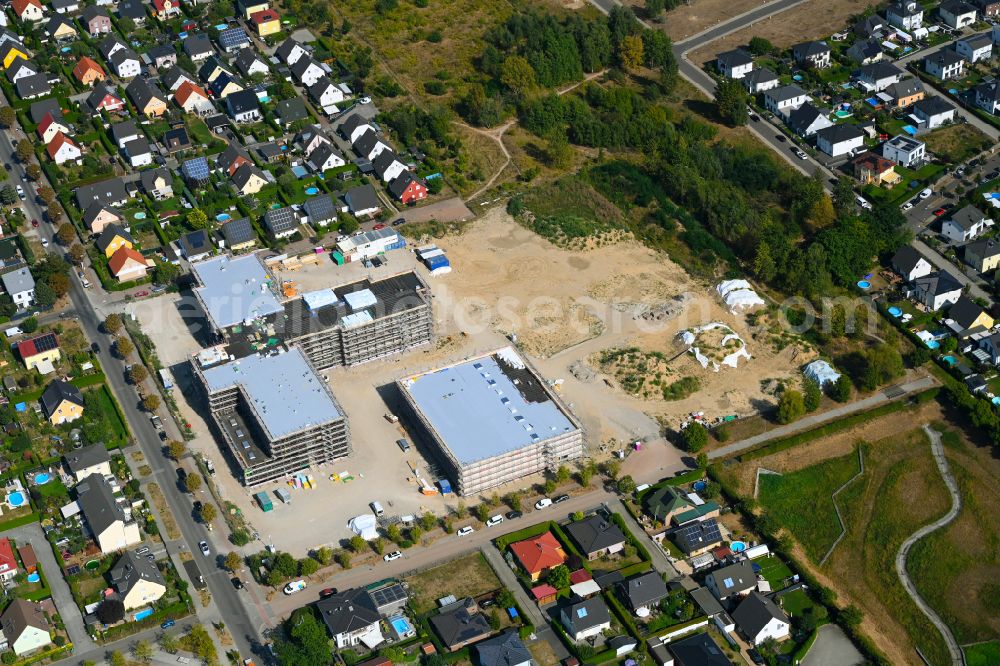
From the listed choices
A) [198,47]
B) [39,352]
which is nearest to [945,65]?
[198,47]

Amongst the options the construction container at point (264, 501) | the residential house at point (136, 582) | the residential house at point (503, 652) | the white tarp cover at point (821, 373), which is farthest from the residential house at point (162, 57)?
the residential house at point (503, 652)

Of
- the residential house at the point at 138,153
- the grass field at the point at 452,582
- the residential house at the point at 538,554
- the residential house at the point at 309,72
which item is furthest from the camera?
the residential house at the point at 309,72

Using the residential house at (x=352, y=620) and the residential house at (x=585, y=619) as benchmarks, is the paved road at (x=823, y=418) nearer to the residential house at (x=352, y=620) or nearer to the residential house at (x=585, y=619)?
the residential house at (x=585, y=619)

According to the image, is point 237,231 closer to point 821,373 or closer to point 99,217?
point 99,217

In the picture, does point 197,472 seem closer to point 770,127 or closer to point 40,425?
point 40,425

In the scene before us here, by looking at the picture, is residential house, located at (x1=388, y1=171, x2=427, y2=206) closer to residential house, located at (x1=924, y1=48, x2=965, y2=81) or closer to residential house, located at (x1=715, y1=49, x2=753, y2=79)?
residential house, located at (x1=715, y1=49, x2=753, y2=79)
